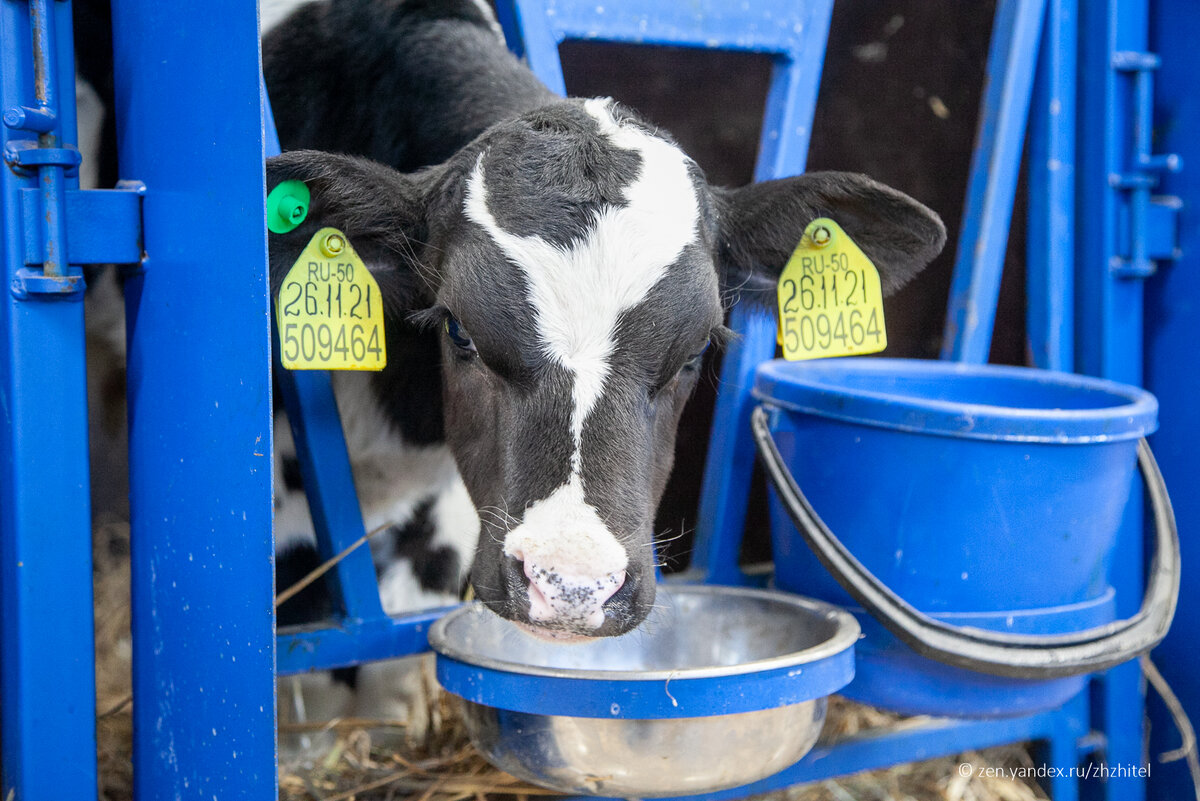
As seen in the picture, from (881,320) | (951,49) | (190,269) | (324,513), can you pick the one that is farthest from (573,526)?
(951,49)

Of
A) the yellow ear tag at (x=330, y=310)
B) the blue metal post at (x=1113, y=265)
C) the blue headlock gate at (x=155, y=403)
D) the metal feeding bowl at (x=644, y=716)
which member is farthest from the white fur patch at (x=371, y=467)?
the blue metal post at (x=1113, y=265)

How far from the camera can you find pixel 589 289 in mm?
1356

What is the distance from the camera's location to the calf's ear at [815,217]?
5.47 ft

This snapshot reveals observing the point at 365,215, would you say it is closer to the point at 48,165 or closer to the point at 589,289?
the point at 589,289

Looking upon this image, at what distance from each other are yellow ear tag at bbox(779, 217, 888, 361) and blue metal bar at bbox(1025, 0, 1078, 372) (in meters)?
0.73

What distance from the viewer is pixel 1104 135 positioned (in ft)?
7.53

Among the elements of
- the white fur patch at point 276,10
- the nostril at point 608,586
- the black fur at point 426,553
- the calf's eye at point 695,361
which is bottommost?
the black fur at point 426,553

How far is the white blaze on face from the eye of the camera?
120 cm

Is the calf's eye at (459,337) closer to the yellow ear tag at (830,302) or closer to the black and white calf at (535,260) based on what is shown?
the black and white calf at (535,260)

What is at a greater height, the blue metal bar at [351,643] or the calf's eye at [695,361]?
the calf's eye at [695,361]

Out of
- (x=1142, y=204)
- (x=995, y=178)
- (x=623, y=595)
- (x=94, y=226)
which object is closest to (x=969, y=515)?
(x=623, y=595)

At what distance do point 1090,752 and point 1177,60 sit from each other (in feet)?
4.88

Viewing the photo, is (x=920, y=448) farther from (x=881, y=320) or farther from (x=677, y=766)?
(x=677, y=766)

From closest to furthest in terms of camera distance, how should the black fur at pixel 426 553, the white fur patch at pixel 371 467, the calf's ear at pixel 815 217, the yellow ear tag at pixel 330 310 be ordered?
1. the yellow ear tag at pixel 330 310
2. the calf's ear at pixel 815 217
3. the white fur patch at pixel 371 467
4. the black fur at pixel 426 553
